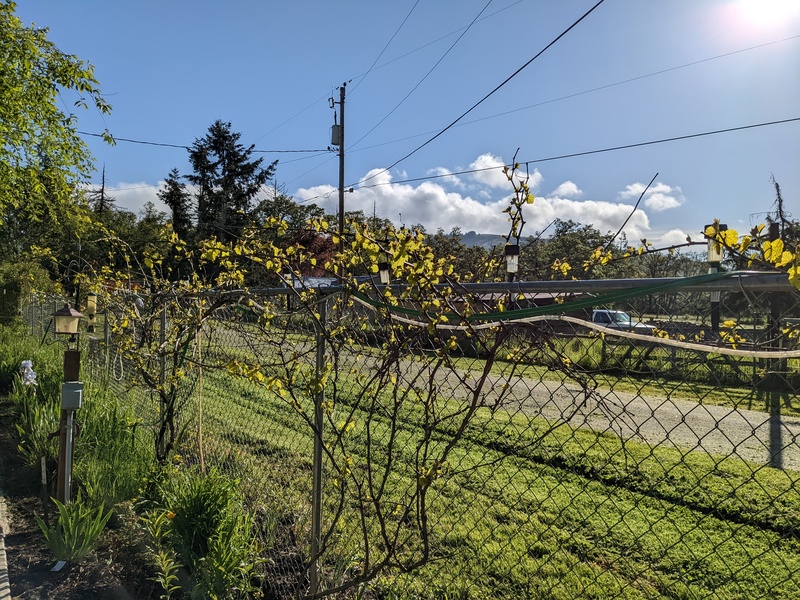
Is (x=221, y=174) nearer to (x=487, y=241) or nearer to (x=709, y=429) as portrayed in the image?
(x=487, y=241)

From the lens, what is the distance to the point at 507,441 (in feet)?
19.0

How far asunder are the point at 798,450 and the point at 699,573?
3669mm

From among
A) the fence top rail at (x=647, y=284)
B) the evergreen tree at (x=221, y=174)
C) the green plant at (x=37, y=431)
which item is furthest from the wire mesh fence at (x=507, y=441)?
the evergreen tree at (x=221, y=174)

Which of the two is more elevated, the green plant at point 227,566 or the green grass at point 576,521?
the green plant at point 227,566

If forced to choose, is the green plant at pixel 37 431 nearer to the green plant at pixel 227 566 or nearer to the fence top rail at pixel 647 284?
the green plant at pixel 227 566

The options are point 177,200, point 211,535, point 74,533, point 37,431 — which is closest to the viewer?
point 211,535

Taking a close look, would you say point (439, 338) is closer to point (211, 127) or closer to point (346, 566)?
point (346, 566)

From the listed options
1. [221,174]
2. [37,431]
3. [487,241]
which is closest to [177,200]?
[221,174]

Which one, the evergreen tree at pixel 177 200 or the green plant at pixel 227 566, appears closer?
the green plant at pixel 227 566

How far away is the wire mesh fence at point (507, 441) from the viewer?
1.72m

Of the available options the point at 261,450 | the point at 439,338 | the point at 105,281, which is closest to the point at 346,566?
the point at 439,338

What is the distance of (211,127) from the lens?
36.6m

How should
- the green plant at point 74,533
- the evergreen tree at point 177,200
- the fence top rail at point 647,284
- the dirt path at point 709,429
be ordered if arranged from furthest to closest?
the evergreen tree at point 177,200 < the dirt path at point 709,429 < the green plant at point 74,533 < the fence top rail at point 647,284

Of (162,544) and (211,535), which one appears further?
(162,544)
